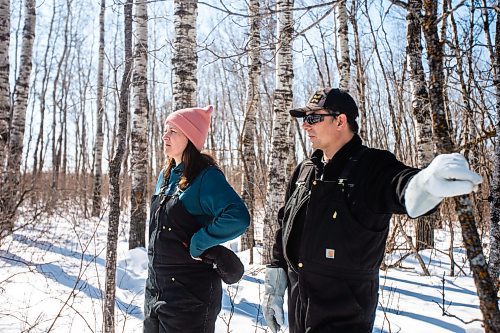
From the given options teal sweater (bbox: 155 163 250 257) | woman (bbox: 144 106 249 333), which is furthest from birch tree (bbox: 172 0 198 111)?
teal sweater (bbox: 155 163 250 257)

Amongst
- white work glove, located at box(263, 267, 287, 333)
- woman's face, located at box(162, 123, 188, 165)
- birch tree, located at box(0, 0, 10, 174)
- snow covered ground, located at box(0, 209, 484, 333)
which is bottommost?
snow covered ground, located at box(0, 209, 484, 333)

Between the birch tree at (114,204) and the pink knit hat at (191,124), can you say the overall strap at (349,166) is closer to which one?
the pink knit hat at (191,124)

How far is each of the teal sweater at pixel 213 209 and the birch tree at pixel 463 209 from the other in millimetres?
1094

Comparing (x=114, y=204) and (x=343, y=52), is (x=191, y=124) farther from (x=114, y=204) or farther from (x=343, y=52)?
(x=343, y=52)

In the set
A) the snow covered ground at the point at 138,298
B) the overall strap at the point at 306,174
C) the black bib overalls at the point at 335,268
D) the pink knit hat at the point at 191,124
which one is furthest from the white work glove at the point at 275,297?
the pink knit hat at the point at 191,124

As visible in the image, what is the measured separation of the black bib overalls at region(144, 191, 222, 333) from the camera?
222cm

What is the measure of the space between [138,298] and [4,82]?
12.3ft

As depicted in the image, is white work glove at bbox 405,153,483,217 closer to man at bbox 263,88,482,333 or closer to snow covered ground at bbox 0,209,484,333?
man at bbox 263,88,482,333

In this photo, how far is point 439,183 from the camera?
4.26ft

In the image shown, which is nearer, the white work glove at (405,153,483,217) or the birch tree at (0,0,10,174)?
the white work glove at (405,153,483,217)

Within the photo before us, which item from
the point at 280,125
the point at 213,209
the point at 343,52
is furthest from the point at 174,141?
the point at 343,52

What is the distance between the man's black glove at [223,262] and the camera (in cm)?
226

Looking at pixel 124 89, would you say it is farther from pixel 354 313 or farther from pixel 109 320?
pixel 354 313

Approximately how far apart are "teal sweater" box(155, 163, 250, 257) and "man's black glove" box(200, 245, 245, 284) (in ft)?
0.27
